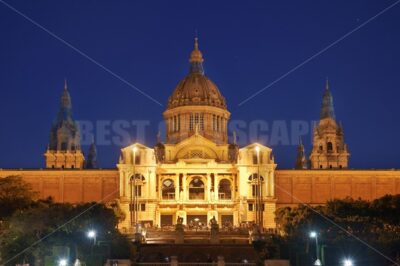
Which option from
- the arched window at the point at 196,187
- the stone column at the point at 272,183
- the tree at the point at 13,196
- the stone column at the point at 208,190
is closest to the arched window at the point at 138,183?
the arched window at the point at 196,187

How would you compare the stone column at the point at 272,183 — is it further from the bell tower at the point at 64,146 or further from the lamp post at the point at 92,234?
the lamp post at the point at 92,234

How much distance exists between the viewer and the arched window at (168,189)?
116312mm

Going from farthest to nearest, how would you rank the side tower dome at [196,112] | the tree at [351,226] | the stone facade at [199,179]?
the side tower dome at [196,112]
the stone facade at [199,179]
the tree at [351,226]

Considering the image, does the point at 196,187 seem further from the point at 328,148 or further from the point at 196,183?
the point at 328,148

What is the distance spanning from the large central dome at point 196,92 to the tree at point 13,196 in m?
35.3

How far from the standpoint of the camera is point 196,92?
132m

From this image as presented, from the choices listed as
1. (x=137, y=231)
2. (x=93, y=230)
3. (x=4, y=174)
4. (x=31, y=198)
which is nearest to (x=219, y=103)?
(x=4, y=174)

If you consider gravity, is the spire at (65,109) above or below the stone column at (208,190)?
above

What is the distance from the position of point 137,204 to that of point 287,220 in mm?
27980

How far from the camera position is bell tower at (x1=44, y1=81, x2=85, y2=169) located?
13812 centimetres

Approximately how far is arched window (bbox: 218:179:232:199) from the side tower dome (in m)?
10.1

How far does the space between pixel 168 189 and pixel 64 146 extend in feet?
93.6

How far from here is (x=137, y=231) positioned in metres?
83.9

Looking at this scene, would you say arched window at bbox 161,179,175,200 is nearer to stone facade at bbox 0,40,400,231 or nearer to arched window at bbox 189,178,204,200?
stone facade at bbox 0,40,400,231
